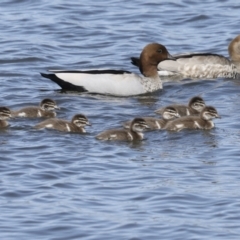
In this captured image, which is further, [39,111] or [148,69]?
[148,69]

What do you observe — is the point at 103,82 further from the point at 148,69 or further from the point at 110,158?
the point at 110,158

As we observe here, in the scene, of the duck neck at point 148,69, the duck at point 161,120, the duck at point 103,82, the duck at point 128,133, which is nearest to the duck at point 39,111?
the duck at point 161,120

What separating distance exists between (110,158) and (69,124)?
1103 mm

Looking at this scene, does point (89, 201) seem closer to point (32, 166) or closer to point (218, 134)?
point (32, 166)

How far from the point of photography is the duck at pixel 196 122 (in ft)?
41.5

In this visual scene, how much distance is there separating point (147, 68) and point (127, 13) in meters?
4.67

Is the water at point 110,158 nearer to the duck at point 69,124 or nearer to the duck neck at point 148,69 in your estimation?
the duck at point 69,124

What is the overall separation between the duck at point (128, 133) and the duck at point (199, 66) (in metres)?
4.18

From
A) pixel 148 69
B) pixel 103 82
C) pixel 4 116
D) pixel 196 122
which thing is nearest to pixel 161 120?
pixel 196 122

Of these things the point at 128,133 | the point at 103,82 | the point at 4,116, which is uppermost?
the point at 4,116

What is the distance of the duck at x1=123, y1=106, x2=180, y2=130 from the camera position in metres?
12.7

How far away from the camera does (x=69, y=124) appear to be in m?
12.5

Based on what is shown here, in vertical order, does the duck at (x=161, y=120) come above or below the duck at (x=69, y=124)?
below

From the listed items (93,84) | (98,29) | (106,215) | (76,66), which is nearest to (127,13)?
(98,29)
